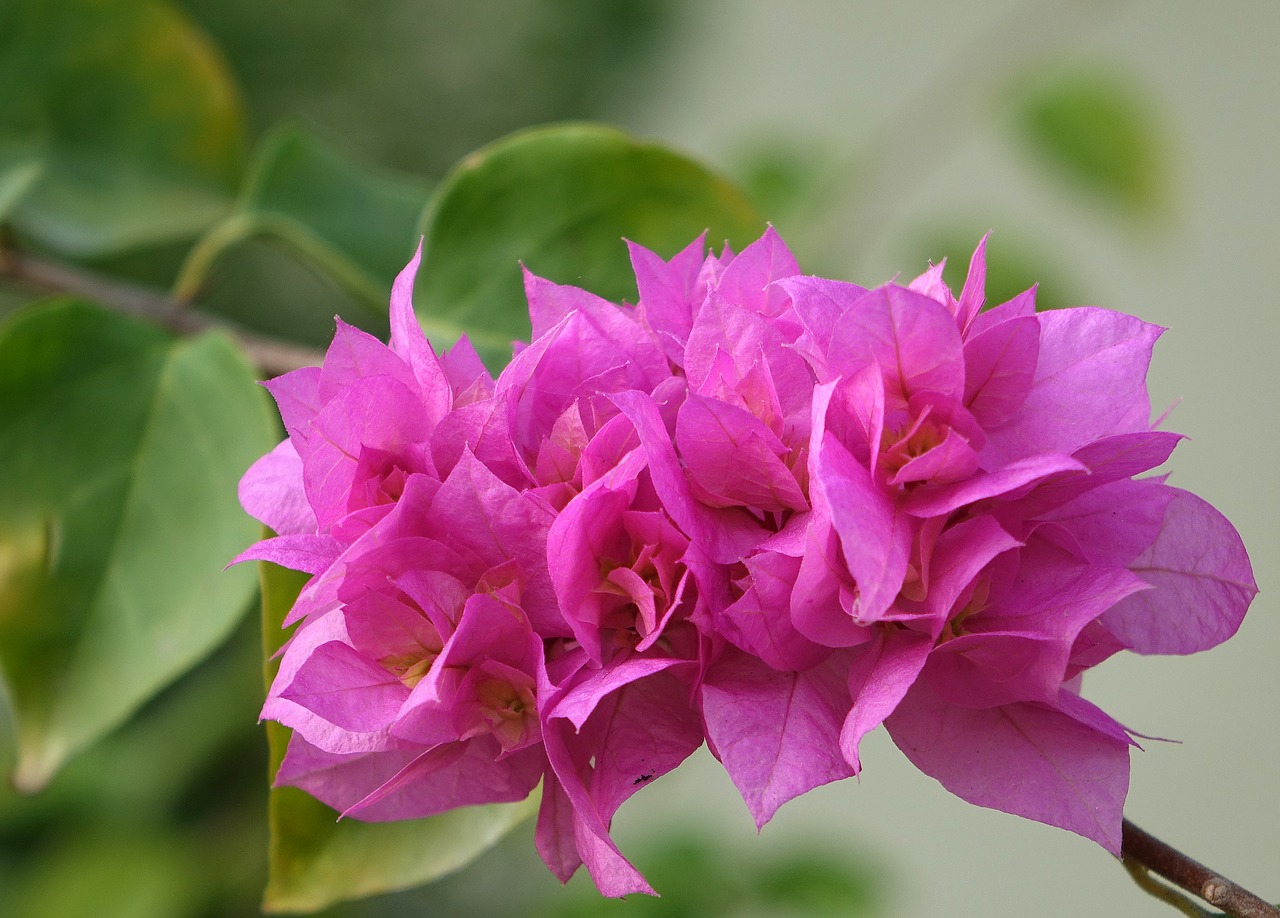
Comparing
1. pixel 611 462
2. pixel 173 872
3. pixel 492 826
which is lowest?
pixel 173 872

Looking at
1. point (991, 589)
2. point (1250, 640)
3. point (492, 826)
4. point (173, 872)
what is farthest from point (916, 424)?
point (1250, 640)

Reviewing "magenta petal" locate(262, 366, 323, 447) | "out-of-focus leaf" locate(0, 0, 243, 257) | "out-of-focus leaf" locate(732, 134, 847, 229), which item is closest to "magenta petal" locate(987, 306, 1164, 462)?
"magenta petal" locate(262, 366, 323, 447)

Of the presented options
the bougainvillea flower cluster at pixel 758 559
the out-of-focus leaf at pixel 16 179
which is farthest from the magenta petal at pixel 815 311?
the out-of-focus leaf at pixel 16 179

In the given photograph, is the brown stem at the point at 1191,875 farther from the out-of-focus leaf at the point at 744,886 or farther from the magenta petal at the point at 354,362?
the out-of-focus leaf at the point at 744,886

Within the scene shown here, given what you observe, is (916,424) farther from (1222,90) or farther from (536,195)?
(1222,90)

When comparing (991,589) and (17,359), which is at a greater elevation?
(991,589)

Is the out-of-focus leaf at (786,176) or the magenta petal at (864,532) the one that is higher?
the magenta petal at (864,532)

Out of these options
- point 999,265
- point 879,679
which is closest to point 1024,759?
point 879,679

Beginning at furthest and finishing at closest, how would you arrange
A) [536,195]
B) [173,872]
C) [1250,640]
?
[1250,640] → [173,872] → [536,195]
